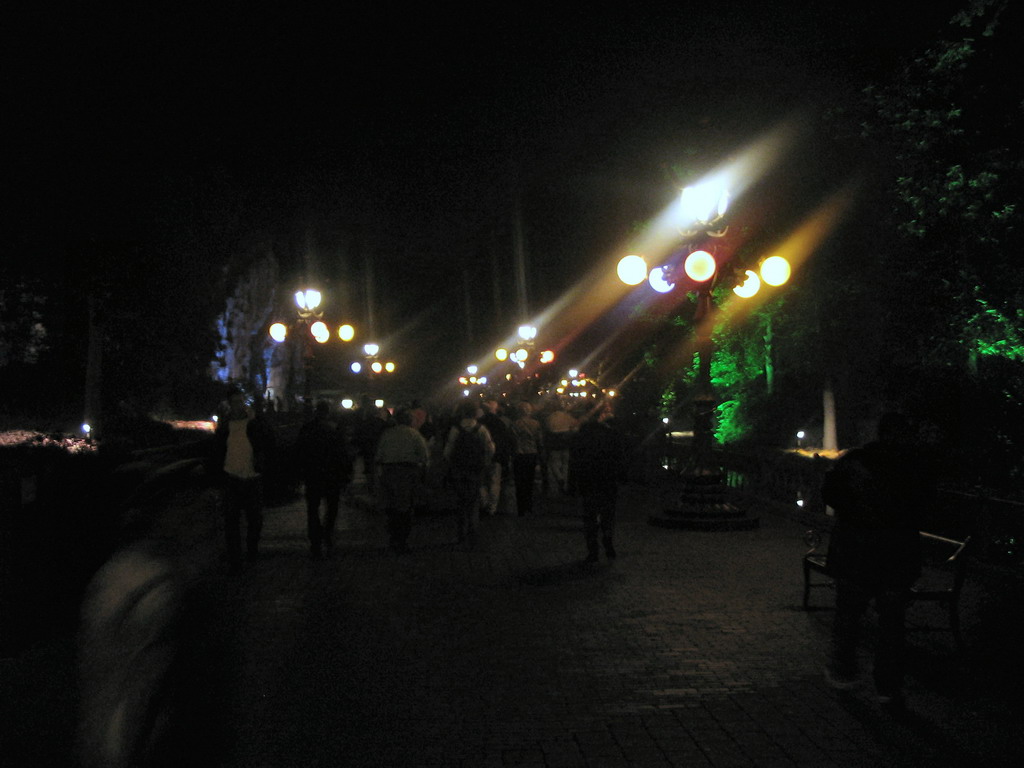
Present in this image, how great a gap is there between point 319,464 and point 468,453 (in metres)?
1.92

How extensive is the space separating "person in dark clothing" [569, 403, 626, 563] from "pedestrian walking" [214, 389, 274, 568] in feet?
11.1

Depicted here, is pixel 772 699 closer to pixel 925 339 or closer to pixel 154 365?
pixel 925 339

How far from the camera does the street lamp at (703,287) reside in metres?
13.2

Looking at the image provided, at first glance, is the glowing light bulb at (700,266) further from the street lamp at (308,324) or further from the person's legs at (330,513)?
the street lamp at (308,324)

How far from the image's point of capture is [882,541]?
20.0ft

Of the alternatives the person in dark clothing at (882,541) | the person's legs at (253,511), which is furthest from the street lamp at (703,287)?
the person in dark clothing at (882,541)

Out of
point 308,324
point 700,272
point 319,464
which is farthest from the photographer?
point 308,324

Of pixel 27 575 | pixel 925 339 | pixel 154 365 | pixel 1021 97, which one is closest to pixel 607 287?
pixel 154 365

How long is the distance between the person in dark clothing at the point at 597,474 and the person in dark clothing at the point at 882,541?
17.1 ft

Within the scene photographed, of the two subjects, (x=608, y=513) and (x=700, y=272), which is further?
(x=700, y=272)

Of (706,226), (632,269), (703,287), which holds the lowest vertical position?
(703,287)

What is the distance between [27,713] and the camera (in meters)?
5.90

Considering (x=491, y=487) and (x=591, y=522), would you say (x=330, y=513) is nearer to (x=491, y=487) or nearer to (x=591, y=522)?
(x=591, y=522)

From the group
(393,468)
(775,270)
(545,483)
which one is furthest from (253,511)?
(545,483)
